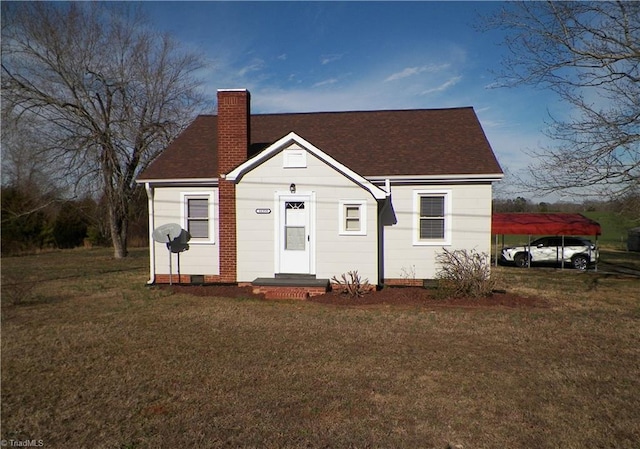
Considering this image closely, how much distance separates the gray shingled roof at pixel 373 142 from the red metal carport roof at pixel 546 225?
25.9ft

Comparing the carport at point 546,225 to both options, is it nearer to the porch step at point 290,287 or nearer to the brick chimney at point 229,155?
the porch step at point 290,287

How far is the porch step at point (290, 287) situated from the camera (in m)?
10.2

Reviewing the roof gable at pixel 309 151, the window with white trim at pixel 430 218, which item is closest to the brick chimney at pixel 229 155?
the roof gable at pixel 309 151

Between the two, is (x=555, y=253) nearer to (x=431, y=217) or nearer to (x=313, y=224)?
(x=431, y=217)

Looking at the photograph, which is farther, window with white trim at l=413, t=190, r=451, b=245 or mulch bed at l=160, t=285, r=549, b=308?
window with white trim at l=413, t=190, r=451, b=245

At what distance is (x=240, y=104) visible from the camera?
11.7 m

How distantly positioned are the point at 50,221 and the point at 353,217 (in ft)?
80.7

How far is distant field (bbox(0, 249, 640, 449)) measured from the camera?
12.5ft

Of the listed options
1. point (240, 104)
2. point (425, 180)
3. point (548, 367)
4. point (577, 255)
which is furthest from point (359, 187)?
point (577, 255)

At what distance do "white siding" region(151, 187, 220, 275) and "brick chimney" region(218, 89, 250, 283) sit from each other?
611mm

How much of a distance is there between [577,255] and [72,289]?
812 inches

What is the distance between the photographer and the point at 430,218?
A: 1190 cm

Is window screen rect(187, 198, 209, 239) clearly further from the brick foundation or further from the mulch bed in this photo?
the brick foundation

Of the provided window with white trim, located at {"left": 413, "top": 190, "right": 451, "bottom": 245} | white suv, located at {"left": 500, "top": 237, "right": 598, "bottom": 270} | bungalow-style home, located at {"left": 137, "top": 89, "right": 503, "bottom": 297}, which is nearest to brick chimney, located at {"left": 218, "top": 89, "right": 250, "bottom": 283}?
bungalow-style home, located at {"left": 137, "top": 89, "right": 503, "bottom": 297}
